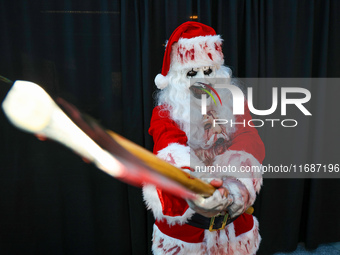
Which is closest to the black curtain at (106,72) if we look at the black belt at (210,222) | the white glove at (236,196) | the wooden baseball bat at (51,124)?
the black belt at (210,222)

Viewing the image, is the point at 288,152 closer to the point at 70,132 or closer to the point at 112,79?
the point at 112,79

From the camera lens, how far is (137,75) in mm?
1521

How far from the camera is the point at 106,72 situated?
1520 mm

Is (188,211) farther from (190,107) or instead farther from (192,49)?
(192,49)

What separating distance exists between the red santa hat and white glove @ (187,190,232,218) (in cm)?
60

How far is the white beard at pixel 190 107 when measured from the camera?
3.64 feet

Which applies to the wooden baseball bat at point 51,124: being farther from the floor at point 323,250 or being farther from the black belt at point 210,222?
the floor at point 323,250

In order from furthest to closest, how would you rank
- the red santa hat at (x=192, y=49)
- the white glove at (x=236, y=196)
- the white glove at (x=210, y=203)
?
the red santa hat at (x=192, y=49), the white glove at (x=236, y=196), the white glove at (x=210, y=203)

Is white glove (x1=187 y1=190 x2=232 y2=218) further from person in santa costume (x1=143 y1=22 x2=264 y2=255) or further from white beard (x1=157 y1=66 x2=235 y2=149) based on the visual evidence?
white beard (x1=157 y1=66 x2=235 y2=149)

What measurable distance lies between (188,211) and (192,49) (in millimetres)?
669

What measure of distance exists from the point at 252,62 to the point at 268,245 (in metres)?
1.27

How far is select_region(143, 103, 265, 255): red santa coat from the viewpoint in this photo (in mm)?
903

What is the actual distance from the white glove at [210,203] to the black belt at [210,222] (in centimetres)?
21

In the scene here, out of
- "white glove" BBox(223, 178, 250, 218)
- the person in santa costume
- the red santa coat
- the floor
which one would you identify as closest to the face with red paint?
the person in santa costume
